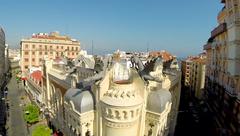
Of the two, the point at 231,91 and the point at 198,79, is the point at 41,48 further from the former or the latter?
the point at 231,91

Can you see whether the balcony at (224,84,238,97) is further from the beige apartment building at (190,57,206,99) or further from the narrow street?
the narrow street

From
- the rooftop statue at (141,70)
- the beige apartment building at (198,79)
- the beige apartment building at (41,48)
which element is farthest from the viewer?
the beige apartment building at (41,48)

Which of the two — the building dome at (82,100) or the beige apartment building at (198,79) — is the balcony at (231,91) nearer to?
the building dome at (82,100)

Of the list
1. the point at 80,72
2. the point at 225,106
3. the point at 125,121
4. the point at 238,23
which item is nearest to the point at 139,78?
the point at 125,121

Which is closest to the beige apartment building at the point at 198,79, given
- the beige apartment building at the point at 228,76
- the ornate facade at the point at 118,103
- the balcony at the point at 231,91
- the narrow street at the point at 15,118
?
the beige apartment building at the point at 228,76

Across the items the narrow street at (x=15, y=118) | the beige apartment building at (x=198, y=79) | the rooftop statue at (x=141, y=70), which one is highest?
the rooftop statue at (x=141, y=70)
